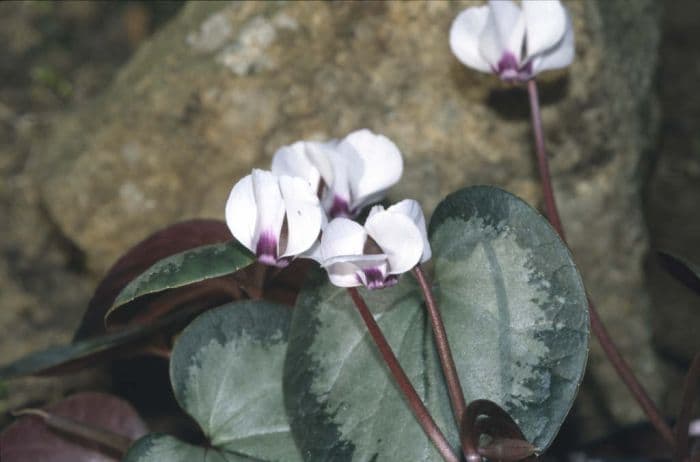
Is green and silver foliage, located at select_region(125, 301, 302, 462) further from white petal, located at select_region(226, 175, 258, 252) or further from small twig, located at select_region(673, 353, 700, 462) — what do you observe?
small twig, located at select_region(673, 353, 700, 462)

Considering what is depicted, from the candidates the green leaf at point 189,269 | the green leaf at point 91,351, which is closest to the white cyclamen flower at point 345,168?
the green leaf at point 189,269

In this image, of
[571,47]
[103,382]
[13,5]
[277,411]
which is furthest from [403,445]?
[13,5]

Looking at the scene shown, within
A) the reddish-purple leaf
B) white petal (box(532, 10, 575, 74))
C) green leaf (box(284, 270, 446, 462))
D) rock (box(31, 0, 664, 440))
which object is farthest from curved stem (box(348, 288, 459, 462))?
rock (box(31, 0, 664, 440))

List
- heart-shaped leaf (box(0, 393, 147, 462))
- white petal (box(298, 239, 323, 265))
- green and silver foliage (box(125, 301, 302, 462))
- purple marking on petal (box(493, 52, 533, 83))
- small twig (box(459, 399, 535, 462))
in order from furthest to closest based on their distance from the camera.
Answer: heart-shaped leaf (box(0, 393, 147, 462)) → purple marking on petal (box(493, 52, 533, 83)) → green and silver foliage (box(125, 301, 302, 462)) → white petal (box(298, 239, 323, 265)) → small twig (box(459, 399, 535, 462))

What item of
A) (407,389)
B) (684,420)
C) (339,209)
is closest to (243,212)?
(339,209)

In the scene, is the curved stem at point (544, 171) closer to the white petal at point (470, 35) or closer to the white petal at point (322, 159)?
the white petal at point (470, 35)

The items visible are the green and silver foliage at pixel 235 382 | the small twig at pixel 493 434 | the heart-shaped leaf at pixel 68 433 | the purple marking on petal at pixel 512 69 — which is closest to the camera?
the small twig at pixel 493 434
